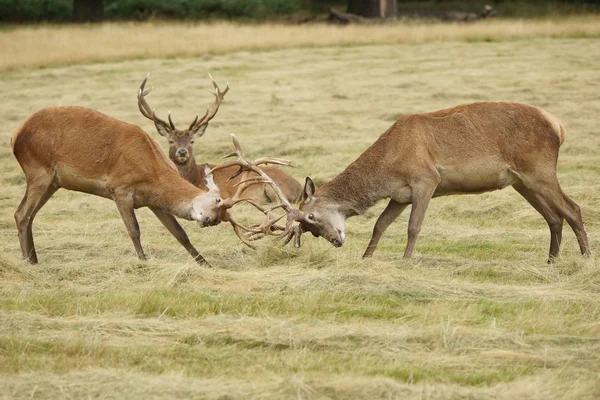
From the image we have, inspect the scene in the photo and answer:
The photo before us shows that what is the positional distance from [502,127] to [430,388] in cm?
433

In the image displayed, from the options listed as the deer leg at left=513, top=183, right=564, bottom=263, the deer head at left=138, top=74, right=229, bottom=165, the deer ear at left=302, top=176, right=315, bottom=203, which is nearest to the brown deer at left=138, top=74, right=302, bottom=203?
the deer head at left=138, top=74, right=229, bottom=165

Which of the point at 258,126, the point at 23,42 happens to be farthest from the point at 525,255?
the point at 23,42

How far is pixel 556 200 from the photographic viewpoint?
9.52 m

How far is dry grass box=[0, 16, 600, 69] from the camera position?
1033 inches

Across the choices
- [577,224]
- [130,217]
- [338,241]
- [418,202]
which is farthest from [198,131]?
[577,224]

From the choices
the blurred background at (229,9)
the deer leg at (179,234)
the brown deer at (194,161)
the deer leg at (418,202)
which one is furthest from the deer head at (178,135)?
the blurred background at (229,9)

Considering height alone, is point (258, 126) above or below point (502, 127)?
below

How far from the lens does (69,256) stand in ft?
31.6

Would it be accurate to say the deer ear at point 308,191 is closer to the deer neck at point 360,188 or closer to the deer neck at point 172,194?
the deer neck at point 360,188

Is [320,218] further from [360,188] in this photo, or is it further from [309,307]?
[309,307]

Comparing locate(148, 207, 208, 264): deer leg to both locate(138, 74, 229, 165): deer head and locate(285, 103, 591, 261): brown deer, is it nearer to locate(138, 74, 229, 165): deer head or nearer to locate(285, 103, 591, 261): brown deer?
locate(285, 103, 591, 261): brown deer

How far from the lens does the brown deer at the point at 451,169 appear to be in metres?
9.49

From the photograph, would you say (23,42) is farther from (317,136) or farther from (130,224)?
(130,224)

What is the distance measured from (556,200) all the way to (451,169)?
0.97 meters
